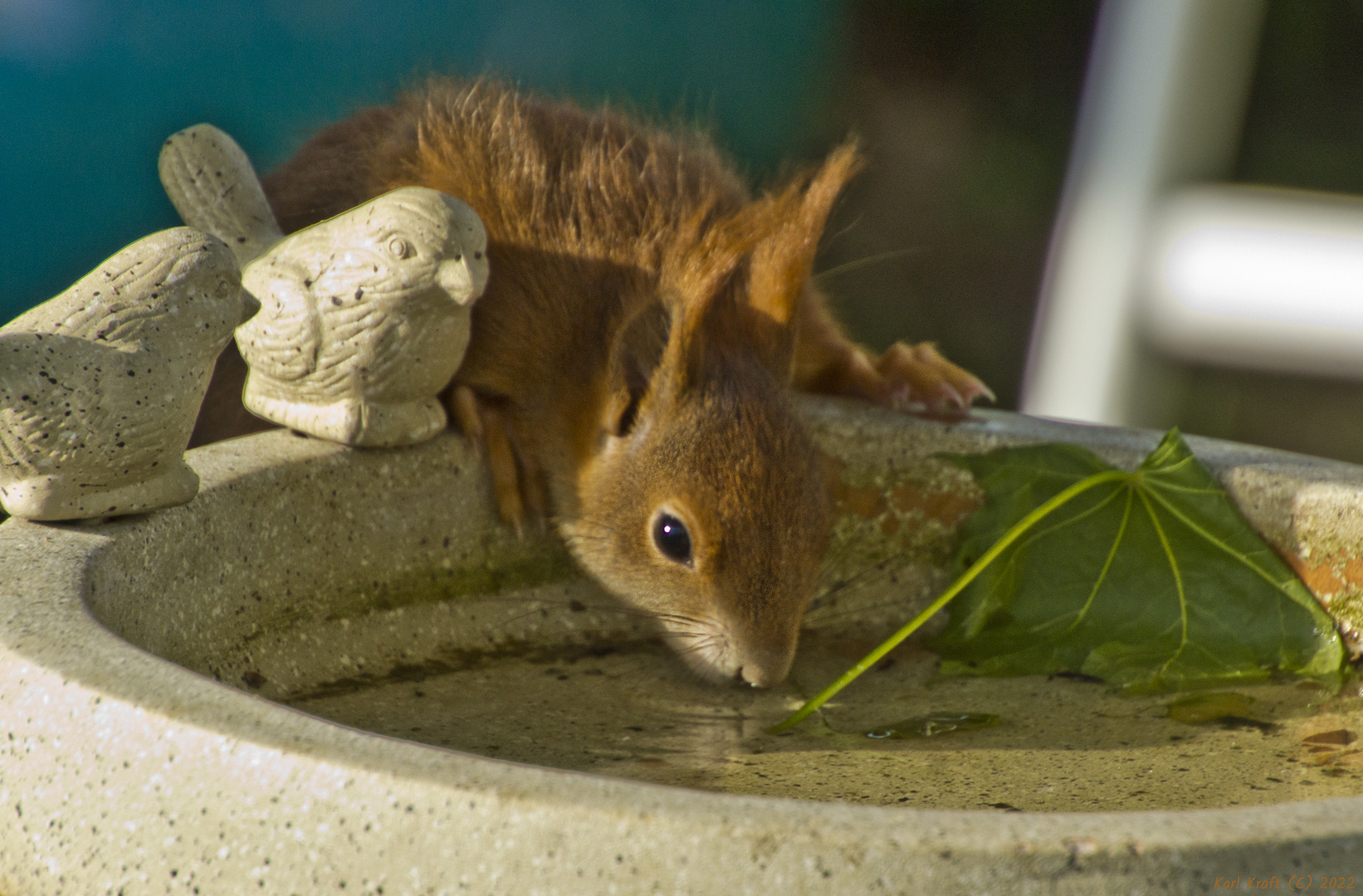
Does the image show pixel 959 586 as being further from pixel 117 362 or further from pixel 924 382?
pixel 117 362

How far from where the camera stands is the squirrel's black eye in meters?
0.92

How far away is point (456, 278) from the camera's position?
2.74ft

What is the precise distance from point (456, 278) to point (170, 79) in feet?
2.63

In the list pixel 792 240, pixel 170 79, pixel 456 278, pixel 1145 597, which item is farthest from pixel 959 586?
pixel 170 79

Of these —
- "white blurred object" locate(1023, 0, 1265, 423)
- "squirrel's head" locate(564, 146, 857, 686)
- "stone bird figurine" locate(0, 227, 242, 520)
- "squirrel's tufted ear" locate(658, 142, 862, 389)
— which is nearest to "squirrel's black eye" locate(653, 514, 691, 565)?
"squirrel's head" locate(564, 146, 857, 686)

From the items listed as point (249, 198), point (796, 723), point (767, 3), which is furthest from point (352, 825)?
point (767, 3)

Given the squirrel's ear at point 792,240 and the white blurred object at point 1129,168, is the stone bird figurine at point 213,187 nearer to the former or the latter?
the squirrel's ear at point 792,240

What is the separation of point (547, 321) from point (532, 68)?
3.34 feet

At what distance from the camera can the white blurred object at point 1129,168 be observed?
2.58 m

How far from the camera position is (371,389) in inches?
34.1

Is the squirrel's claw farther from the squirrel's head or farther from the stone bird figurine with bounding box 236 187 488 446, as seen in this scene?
the stone bird figurine with bounding box 236 187 488 446

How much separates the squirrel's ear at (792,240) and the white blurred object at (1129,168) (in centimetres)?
174

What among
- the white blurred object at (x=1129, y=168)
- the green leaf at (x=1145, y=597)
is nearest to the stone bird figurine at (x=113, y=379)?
the green leaf at (x=1145, y=597)

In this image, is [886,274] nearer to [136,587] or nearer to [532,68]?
[532,68]
